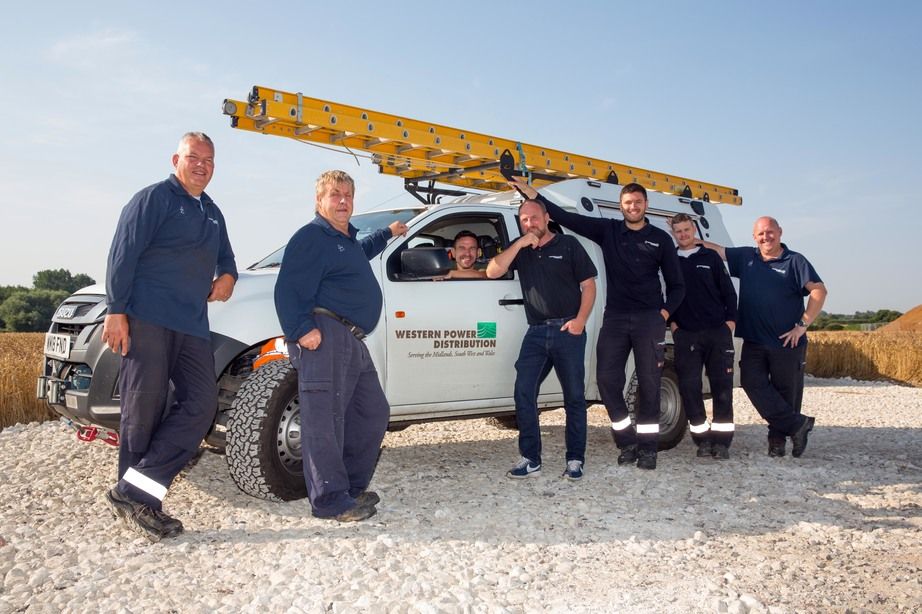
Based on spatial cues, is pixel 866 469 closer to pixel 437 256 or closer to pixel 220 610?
pixel 437 256

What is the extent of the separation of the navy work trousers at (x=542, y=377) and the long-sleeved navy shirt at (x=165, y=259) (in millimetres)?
2231

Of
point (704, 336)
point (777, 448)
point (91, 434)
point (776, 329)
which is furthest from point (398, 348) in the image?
point (777, 448)

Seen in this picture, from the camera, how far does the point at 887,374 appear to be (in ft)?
50.9

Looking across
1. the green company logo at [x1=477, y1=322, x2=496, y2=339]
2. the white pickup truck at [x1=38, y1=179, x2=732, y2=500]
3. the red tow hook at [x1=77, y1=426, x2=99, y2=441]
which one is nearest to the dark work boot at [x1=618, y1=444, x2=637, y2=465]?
the white pickup truck at [x1=38, y1=179, x2=732, y2=500]

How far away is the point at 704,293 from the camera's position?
6.30m

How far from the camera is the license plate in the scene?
4.65m

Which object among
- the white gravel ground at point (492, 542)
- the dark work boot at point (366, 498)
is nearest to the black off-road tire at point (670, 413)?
the white gravel ground at point (492, 542)

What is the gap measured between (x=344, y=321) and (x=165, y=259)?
1.00m

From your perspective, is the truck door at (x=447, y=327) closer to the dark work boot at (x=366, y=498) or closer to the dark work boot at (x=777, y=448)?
the dark work boot at (x=366, y=498)

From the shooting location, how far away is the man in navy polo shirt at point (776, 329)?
6.38 meters

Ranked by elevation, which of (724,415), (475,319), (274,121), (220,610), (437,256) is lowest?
(220,610)

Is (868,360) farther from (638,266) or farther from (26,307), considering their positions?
(26,307)

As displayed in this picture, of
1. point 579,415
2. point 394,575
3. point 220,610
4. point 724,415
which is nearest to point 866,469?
point 724,415

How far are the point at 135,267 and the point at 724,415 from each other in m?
4.73
